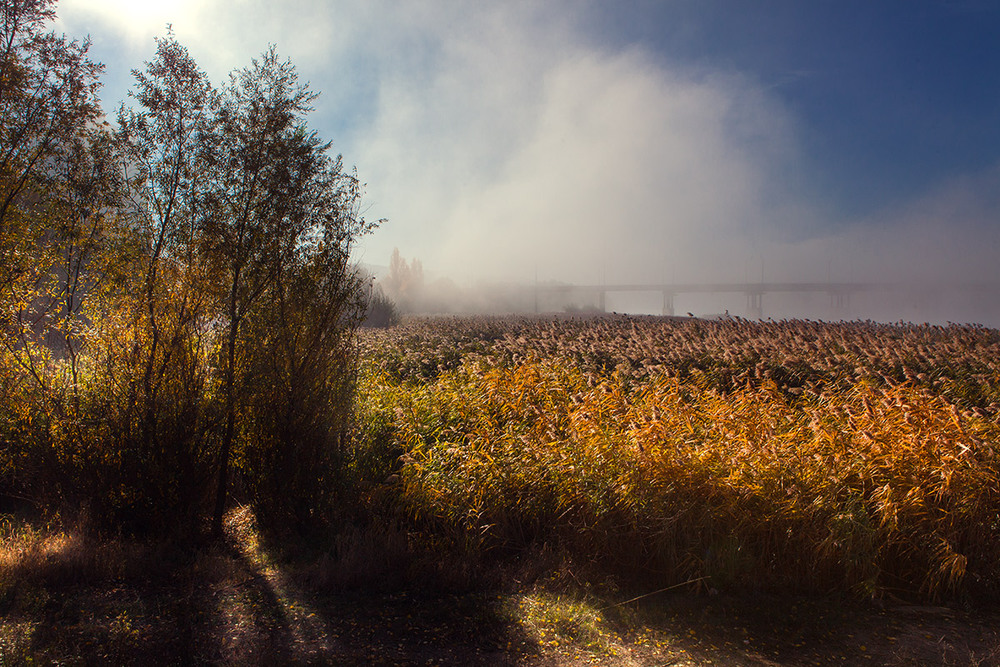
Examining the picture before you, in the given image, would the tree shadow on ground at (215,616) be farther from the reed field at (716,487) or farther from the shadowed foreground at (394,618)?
the reed field at (716,487)

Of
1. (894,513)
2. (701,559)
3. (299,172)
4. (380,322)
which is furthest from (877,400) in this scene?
(380,322)

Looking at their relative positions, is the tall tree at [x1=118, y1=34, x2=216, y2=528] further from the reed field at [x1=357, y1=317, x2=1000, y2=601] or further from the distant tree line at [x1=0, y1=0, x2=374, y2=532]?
the reed field at [x1=357, y1=317, x2=1000, y2=601]

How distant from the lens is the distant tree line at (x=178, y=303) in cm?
498

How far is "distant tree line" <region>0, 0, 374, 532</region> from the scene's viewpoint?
498 cm

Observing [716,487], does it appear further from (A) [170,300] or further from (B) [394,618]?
(A) [170,300]

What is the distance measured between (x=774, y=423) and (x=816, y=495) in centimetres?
132

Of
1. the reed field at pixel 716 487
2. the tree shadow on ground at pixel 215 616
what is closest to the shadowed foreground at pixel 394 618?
the tree shadow on ground at pixel 215 616

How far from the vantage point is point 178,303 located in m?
5.02

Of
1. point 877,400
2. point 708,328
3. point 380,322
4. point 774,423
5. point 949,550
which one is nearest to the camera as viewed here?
point 949,550

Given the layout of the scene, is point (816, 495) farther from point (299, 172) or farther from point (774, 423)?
point (299, 172)

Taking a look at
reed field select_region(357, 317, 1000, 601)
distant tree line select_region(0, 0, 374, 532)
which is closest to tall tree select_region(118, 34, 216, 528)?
distant tree line select_region(0, 0, 374, 532)

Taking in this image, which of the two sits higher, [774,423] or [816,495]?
[774,423]

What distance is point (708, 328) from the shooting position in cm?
1361

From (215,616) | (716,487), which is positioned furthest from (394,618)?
(716,487)
